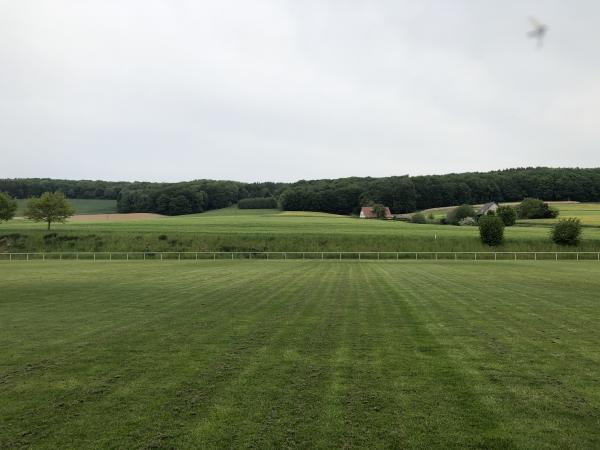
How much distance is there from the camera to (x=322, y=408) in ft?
24.3

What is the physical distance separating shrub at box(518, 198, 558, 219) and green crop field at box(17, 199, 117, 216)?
112757mm

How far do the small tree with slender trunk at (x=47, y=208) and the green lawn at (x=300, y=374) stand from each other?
6590 centimetres

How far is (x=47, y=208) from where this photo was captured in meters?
77.4

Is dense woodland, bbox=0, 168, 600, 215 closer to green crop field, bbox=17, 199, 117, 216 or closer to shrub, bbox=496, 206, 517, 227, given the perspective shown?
green crop field, bbox=17, 199, 117, 216

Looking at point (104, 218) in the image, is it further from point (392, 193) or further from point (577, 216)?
point (577, 216)

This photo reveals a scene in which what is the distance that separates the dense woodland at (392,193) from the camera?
142000mm

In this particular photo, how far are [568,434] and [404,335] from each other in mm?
6210

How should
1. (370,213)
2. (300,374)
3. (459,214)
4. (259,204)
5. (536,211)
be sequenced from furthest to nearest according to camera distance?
(259,204)
(370,213)
(459,214)
(536,211)
(300,374)

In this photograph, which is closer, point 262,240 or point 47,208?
point 262,240

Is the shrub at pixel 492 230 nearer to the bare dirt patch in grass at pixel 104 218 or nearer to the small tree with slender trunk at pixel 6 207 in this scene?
the bare dirt patch in grass at pixel 104 218

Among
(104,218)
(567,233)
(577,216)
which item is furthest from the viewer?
(104,218)

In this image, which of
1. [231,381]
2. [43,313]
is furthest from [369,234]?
[231,381]

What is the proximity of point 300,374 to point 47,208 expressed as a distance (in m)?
79.9

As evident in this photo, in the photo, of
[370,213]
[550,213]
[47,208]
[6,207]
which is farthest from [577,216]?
[6,207]
